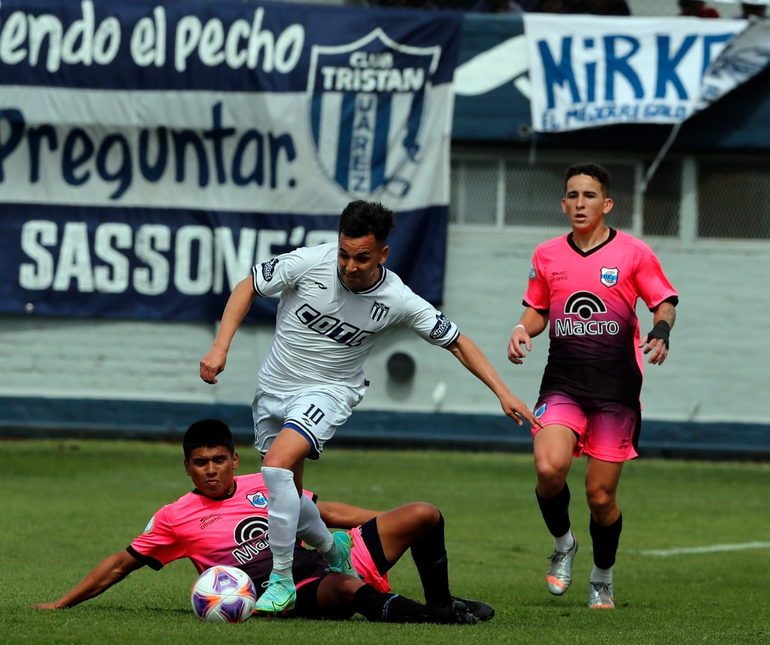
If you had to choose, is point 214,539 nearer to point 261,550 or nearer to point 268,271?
point 261,550

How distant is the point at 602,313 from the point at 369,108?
9454 mm

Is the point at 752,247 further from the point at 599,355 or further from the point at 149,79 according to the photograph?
the point at 599,355

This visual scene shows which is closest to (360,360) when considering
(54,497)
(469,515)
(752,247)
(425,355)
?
(469,515)

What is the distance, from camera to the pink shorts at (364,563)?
6.61 m

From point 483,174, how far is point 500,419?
315cm

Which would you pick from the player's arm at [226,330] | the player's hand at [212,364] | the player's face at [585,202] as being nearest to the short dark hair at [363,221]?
the player's arm at [226,330]

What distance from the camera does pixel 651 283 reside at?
25.3 ft

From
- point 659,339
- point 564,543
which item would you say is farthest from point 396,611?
point 659,339

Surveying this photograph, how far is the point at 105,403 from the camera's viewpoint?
16922 millimetres

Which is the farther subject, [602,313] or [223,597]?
[602,313]

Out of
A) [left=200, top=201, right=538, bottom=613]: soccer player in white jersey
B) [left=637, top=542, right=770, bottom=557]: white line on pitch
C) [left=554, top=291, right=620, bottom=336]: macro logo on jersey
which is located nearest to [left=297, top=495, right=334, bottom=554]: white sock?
[left=200, top=201, right=538, bottom=613]: soccer player in white jersey

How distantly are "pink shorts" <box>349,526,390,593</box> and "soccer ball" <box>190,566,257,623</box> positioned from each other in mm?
657

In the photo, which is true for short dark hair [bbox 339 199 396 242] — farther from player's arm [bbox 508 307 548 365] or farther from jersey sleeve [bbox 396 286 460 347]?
player's arm [bbox 508 307 548 365]

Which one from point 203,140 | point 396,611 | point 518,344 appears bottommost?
point 396,611
